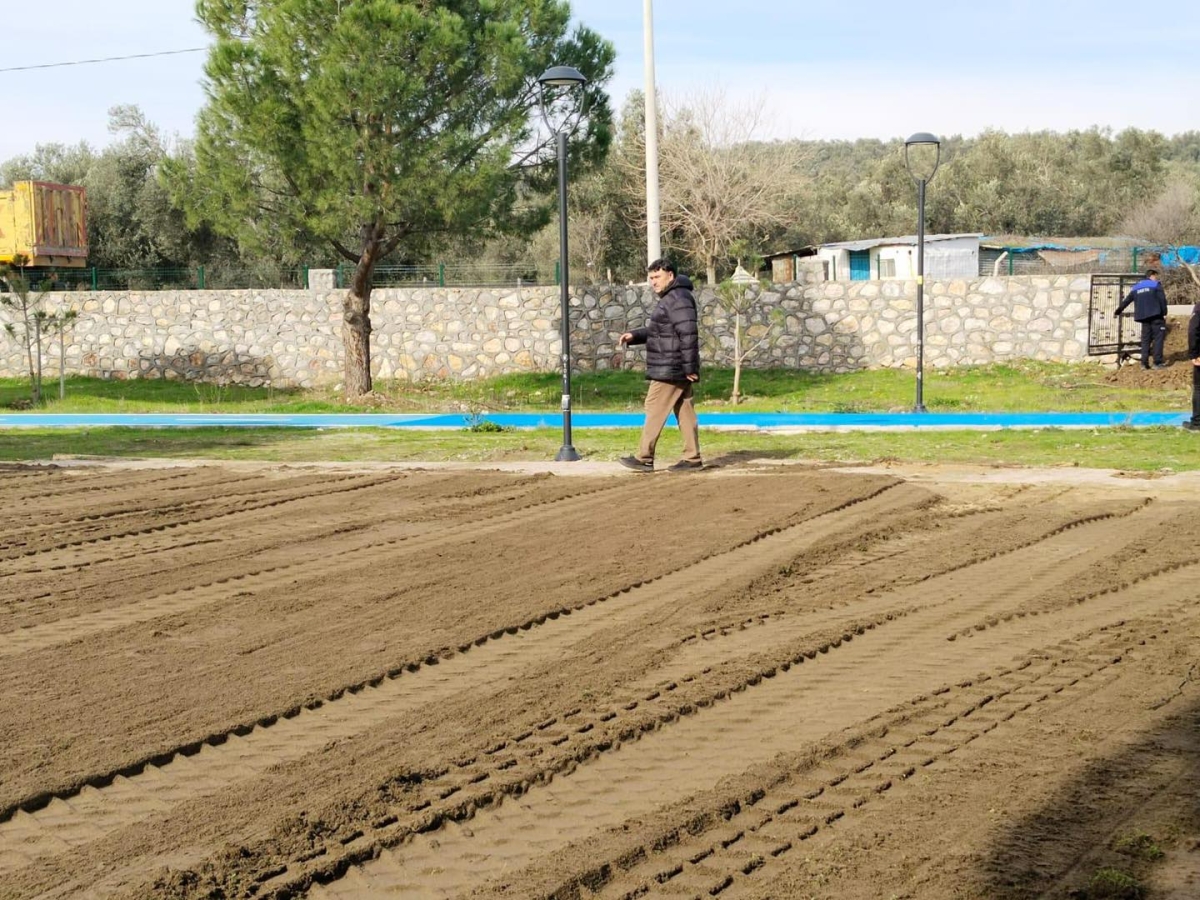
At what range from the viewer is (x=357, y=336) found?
955 inches

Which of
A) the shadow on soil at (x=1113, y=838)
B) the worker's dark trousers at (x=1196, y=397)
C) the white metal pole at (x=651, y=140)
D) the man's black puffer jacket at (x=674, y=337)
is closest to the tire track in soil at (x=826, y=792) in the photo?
the shadow on soil at (x=1113, y=838)

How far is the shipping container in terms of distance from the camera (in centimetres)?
2667

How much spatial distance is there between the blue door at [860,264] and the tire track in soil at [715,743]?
34.6 metres

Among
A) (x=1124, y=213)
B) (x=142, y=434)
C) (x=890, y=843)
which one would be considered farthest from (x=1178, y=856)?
(x=1124, y=213)

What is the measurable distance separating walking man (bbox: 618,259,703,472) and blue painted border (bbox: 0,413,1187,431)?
5186mm

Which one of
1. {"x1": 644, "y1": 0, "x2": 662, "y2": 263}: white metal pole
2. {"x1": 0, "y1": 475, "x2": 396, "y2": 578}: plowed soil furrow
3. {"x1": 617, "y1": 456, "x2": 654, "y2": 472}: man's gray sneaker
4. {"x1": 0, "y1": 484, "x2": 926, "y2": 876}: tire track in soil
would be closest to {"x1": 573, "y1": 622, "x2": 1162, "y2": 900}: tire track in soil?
{"x1": 0, "y1": 484, "x2": 926, "y2": 876}: tire track in soil

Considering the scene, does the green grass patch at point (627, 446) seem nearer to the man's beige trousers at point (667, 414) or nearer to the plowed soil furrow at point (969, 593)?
the man's beige trousers at point (667, 414)

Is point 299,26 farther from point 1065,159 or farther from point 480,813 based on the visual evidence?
point 1065,159

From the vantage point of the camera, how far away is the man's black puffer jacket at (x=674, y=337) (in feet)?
41.1

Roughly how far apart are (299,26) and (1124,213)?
1655 inches

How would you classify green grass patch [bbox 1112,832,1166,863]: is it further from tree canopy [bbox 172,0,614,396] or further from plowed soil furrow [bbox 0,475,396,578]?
tree canopy [bbox 172,0,614,396]

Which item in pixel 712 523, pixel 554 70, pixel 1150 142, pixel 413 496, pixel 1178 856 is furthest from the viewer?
pixel 1150 142

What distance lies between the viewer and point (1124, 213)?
180 ft

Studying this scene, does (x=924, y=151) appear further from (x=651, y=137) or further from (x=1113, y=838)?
(x=1113, y=838)
